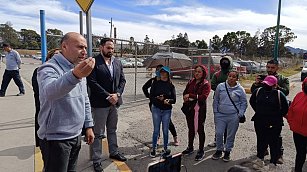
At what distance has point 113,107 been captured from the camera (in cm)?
446

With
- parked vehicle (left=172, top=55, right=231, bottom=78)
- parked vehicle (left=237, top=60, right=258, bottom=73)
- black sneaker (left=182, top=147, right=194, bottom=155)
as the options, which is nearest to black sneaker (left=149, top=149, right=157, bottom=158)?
black sneaker (left=182, top=147, right=194, bottom=155)

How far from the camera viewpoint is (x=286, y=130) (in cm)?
676

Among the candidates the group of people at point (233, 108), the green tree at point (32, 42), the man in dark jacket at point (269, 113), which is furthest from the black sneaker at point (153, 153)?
the green tree at point (32, 42)

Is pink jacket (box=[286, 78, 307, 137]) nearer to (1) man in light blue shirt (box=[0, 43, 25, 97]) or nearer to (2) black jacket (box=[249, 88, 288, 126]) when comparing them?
(2) black jacket (box=[249, 88, 288, 126])

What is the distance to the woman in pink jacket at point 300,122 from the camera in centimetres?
390

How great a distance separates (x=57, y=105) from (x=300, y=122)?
11.0ft

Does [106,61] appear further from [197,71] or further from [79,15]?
[197,71]

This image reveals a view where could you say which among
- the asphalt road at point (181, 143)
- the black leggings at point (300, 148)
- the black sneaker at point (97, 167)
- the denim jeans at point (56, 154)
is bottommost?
the asphalt road at point (181, 143)

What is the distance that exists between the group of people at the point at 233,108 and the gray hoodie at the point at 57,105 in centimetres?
224

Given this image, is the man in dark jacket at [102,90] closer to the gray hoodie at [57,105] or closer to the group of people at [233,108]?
the group of people at [233,108]

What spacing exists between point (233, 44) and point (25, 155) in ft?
230

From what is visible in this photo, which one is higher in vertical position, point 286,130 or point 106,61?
point 106,61

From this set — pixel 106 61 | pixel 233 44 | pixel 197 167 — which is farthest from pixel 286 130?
pixel 233 44

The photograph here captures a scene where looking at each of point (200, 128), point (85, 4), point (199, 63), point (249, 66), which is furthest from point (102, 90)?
point (249, 66)
